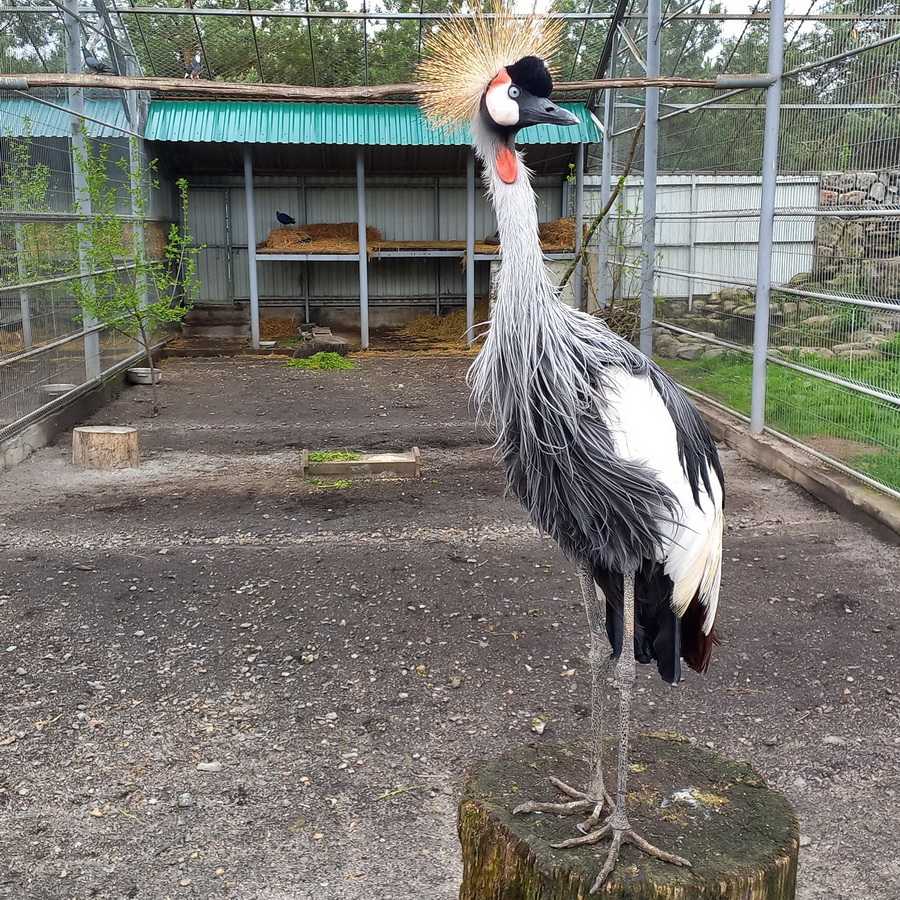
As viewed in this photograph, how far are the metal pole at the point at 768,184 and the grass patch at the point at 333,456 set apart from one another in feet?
10.7

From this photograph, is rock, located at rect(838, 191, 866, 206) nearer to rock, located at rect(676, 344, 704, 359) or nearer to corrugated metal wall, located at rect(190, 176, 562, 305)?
rock, located at rect(676, 344, 704, 359)

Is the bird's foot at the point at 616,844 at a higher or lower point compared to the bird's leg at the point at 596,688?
lower

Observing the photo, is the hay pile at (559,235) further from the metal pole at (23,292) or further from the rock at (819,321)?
the metal pole at (23,292)

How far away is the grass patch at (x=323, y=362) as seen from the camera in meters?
12.1

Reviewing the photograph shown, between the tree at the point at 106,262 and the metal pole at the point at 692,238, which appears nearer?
the tree at the point at 106,262

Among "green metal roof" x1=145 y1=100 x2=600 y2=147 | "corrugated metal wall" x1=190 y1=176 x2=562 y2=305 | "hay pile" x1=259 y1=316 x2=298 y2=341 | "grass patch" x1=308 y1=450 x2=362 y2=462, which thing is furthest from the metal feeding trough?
"corrugated metal wall" x1=190 y1=176 x2=562 y2=305

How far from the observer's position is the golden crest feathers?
245 centimetres

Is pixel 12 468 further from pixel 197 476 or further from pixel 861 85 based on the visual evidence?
pixel 861 85

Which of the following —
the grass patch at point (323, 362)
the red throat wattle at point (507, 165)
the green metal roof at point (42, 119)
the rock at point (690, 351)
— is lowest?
the grass patch at point (323, 362)

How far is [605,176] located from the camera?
12281mm

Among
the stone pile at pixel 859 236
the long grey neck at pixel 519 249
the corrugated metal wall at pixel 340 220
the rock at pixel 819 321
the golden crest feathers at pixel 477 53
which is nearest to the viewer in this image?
the long grey neck at pixel 519 249

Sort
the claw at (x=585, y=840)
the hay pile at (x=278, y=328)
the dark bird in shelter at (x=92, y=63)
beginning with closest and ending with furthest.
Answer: the claw at (x=585, y=840) → the dark bird in shelter at (x=92, y=63) → the hay pile at (x=278, y=328)

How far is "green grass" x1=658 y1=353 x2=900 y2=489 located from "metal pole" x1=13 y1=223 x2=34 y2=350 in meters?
5.83

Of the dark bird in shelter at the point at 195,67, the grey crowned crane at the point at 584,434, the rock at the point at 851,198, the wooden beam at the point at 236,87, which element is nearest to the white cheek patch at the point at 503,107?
the grey crowned crane at the point at 584,434
